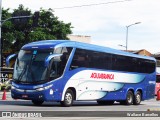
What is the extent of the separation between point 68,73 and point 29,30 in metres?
37.7

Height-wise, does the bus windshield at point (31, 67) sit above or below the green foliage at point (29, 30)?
below

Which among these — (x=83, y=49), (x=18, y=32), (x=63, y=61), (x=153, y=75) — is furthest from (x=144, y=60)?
(x=18, y=32)

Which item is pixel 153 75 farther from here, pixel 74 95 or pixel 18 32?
pixel 18 32

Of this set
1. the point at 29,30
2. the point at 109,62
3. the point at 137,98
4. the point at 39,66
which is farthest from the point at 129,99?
the point at 29,30

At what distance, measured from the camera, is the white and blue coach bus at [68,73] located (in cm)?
2380

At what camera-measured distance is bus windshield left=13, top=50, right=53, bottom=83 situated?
23.7 meters

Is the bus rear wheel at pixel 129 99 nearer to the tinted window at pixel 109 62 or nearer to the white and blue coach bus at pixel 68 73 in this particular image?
the white and blue coach bus at pixel 68 73

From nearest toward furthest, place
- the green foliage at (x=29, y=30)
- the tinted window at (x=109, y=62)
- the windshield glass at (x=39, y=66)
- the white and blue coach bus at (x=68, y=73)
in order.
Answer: the windshield glass at (x=39, y=66) → the white and blue coach bus at (x=68, y=73) → the tinted window at (x=109, y=62) → the green foliage at (x=29, y=30)

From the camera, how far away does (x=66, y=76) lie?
24.4 metres

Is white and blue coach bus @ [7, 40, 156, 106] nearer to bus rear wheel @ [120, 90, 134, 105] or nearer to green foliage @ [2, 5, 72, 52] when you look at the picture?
bus rear wheel @ [120, 90, 134, 105]

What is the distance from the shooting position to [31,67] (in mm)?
23984

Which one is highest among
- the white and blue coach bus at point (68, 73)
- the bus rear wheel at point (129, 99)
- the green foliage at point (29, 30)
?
the green foliage at point (29, 30)

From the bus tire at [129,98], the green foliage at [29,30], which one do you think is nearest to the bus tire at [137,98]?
the bus tire at [129,98]

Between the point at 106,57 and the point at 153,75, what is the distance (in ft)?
22.8
